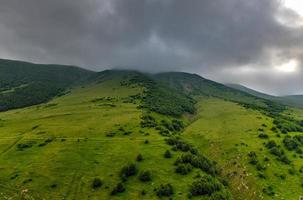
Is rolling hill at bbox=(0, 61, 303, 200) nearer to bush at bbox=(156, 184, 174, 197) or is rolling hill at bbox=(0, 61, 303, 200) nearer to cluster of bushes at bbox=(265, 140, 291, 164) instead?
bush at bbox=(156, 184, 174, 197)

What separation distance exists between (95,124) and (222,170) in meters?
85.2

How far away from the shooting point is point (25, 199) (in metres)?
101

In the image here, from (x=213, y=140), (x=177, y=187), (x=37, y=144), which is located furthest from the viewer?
(x=213, y=140)

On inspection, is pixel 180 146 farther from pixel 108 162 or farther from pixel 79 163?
pixel 79 163

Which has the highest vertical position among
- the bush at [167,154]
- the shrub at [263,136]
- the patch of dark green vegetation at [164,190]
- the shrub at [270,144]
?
the shrub at [263,136]

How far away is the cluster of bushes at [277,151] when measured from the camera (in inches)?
5807

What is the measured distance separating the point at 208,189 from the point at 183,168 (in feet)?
54.4

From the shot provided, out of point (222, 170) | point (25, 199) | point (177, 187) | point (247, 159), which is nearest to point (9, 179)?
point (25, 199)

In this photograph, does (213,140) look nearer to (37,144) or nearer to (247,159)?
(247,159)

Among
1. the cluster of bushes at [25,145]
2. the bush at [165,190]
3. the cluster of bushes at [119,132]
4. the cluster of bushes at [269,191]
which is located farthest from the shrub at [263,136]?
the cluster of bushes at [25,145]

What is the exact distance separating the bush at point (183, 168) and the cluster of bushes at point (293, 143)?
6772 centimetres

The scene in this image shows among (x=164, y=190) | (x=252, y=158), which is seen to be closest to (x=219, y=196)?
(x=164, y=190)

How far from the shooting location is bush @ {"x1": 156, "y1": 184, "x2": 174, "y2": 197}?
10299 cm

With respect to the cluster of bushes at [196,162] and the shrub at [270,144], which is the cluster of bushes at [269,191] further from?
the shrub at [270,144]
